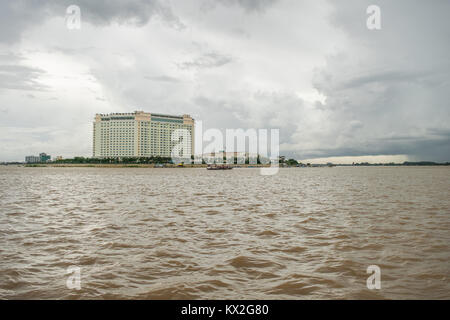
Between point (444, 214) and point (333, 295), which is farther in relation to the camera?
point (444, 214)

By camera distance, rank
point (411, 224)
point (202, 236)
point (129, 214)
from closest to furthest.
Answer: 1. point (202, 236)
2. point (411, 224)
3. point (129, 214)

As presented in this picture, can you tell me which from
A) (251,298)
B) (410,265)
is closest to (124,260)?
(251,298)

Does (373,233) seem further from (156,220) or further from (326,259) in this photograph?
(156,220)

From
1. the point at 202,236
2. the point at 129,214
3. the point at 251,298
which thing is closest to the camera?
the point at 251,298

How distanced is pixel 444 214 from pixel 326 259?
1143 cm

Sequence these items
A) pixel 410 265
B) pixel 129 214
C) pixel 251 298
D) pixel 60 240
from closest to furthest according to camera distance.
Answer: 1. pixel 251 298
2. pixel 410 265
3. pixel 60 240
4. pixel 129 214

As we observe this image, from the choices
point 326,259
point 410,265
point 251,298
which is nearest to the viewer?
point 251,298

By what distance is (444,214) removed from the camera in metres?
15.3

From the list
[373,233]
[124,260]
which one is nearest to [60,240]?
[124,260]

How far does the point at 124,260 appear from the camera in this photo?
7.65m

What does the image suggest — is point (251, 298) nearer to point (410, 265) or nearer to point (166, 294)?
point (166, 294)

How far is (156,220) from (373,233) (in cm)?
889
